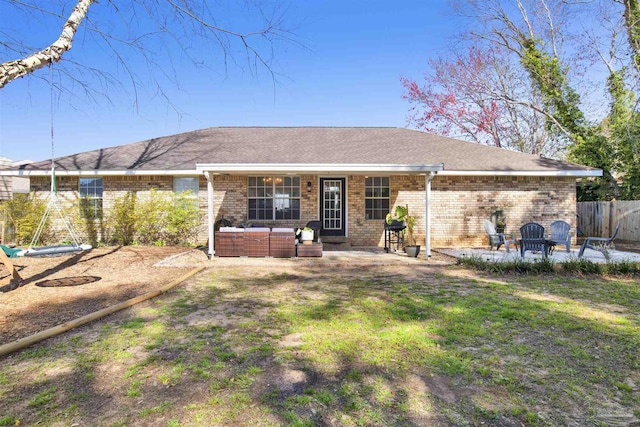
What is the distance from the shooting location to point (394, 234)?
1216 centimetres

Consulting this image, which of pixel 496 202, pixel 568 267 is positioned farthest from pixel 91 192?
pixel 568 267

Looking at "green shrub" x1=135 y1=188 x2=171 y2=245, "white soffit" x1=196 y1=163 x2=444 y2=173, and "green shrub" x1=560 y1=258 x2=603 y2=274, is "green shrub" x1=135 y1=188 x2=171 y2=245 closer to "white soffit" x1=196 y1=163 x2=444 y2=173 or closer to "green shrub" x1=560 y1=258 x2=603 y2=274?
"white soffit" x1=196 y1=163 x2=444 y2=173

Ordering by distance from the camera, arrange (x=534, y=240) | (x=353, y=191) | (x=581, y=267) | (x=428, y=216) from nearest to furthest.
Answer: (x=581, y=267) < (x=534, y=240) < (x=428, y=216) < (x=353, y=191)

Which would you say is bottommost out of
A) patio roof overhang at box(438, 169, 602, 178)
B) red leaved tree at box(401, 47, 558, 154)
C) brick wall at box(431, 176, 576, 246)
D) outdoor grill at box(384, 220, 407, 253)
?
outdoor grill at box(384, 220, 407, 253)

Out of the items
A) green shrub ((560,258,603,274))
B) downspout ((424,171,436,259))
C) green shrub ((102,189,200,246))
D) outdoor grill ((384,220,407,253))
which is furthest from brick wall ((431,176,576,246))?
green shrub ((102,189,200,246))

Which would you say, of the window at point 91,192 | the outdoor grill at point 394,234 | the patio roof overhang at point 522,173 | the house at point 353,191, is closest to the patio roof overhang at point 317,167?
the outdoor grill at point 394,234

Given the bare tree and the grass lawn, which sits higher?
the bare tree

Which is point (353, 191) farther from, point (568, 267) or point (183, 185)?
point (568, 267)

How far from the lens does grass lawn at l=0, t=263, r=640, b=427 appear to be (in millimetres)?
2494

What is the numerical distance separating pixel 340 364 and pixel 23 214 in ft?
43.1

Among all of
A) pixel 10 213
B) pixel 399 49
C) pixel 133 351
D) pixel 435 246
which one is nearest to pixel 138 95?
pixel 133 351

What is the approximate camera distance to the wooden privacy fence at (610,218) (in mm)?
13867

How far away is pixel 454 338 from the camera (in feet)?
12.8

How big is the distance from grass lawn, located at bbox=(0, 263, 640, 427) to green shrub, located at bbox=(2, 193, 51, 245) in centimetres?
927
